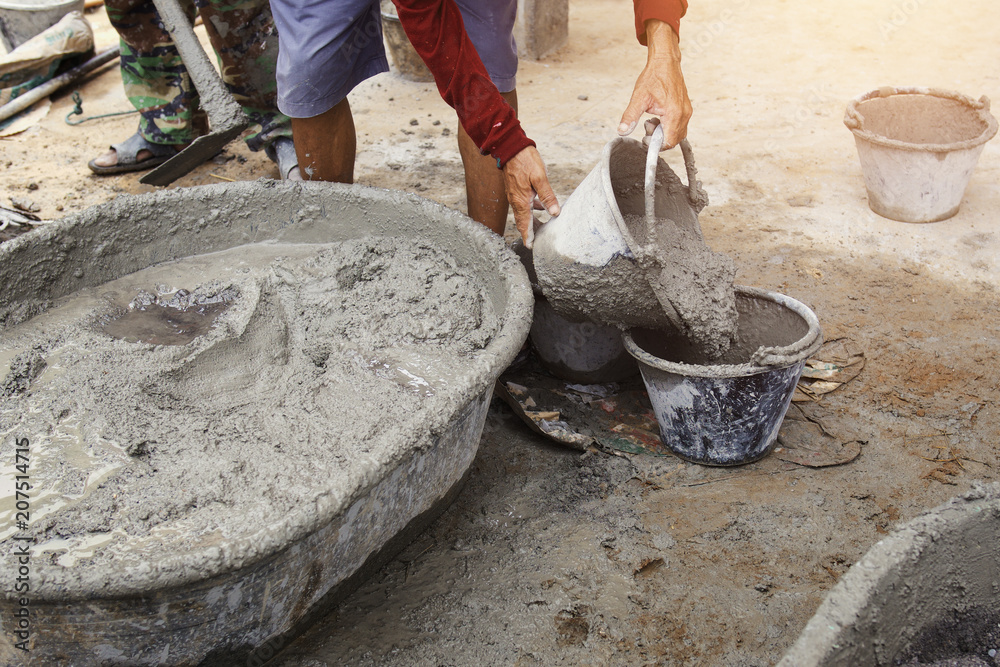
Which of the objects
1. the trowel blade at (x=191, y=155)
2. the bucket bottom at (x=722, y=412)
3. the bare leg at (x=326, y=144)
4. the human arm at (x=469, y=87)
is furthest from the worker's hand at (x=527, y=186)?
the trowel blade at (x=191, y=155)

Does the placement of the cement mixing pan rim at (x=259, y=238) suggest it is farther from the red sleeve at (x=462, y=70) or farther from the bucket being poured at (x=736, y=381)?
the bucket being poured at (x=736, y=381)

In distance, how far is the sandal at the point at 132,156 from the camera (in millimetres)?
3988

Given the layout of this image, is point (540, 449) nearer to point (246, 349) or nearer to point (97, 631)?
point (246, 349)

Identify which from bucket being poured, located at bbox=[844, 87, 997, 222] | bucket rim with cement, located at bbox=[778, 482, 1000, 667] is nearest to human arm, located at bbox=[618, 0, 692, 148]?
bucket rim with cement, located at bbox=[778, 482, 1000, 667]

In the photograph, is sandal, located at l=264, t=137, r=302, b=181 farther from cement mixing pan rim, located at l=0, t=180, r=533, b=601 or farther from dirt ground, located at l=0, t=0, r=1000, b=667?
cement mixing pan rim, located at l=0, t=180, r=533, b=601

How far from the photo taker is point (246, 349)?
2.04 metres

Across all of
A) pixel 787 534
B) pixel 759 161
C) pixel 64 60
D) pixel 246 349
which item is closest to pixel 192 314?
pixel 246 349

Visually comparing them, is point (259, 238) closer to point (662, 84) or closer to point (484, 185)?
point (484, 185)

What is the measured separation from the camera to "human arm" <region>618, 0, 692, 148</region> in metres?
1.98

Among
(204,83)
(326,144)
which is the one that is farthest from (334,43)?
(204,83)

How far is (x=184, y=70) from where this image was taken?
3824 millimetres

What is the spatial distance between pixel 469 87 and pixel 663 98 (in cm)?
52

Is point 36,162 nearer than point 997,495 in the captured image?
No

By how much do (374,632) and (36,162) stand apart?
3.69 meters
